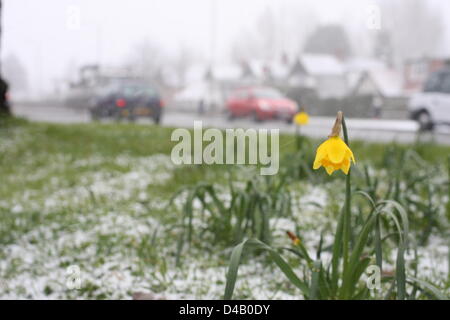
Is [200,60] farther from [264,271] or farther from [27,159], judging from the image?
[264,271]

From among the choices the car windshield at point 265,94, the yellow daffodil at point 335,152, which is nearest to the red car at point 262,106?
the car windshield at point 265,94

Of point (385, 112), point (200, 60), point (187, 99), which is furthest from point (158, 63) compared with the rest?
point (385, 112)

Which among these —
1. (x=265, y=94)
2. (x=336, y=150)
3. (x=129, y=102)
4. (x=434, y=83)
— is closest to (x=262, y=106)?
(x=265, y=94)

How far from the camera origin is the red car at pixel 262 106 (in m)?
13.7

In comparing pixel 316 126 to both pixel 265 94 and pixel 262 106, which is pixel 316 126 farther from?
pixel 265 94

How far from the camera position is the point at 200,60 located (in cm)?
4969

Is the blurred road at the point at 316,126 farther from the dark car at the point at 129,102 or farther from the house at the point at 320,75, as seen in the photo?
the house at the point at 320,75

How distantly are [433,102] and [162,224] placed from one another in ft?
30.8

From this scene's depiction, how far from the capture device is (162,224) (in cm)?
269

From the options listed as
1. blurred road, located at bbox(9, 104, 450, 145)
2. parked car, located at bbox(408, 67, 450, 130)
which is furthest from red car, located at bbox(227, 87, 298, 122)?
parked car, located at bbox(408, 67, 450, 130)

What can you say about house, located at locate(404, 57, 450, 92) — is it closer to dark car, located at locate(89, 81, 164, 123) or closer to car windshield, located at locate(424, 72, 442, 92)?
car windshield, located at locate(424, 72, 442, 92)

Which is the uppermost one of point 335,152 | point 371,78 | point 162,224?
point 371,78

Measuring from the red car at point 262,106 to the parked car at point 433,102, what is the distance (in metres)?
3.15
